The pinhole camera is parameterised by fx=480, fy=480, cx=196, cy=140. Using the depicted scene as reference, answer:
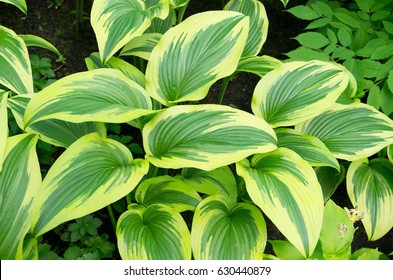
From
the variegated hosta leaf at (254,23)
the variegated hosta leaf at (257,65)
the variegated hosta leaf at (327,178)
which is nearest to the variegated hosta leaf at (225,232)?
the variegated hosta leaf at (327,178)

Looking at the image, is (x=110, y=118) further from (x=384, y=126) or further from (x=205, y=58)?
(x=384, y=126)

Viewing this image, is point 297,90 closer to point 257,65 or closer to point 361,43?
point 257,65

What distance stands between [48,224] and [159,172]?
1.98 feet

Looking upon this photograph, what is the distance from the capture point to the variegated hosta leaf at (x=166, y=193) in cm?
150

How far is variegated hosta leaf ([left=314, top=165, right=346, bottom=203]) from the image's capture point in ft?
5.59

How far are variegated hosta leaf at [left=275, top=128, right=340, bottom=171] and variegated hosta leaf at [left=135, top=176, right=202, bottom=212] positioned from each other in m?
0.33

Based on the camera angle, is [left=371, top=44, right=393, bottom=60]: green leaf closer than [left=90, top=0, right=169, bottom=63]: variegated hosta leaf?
No

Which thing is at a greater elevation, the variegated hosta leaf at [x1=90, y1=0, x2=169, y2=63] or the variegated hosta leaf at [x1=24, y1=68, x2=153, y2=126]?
the variegated hosta leaf at [x1=90, y1=0, x2=169, y2=63]

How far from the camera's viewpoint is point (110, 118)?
1275 millimetres

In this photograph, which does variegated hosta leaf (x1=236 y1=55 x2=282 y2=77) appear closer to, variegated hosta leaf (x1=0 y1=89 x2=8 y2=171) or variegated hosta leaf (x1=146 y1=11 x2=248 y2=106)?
variegated hosta leaf (x1=146 y1=11 x2=248 y2=106)

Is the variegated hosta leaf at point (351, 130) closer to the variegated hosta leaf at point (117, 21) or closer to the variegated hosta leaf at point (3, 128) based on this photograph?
the variegated hosta leaf at point (117, 21)

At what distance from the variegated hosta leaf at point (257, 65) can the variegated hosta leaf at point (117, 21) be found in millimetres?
334

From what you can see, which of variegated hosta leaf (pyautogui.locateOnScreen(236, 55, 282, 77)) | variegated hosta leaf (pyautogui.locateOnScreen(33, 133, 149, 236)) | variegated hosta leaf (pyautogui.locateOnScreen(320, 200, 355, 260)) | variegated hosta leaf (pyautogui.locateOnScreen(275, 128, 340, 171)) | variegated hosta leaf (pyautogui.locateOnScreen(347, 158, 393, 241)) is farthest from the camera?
variegated hosta leaf (pyautogui.locateOnScreen(236, 55, 282, 77))

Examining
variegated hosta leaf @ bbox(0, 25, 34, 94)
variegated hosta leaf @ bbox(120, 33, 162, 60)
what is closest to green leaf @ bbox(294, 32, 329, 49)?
variegated hosta leaf @ bbox(120, 33, 162, 60)
